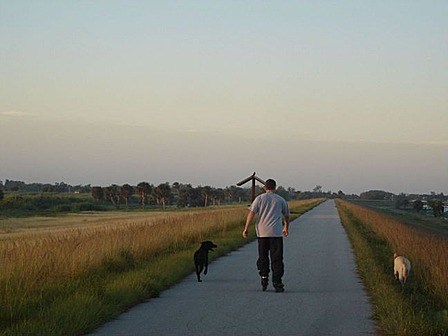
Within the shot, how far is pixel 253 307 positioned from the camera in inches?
424

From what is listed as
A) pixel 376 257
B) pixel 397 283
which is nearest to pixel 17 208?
pixel 376 257

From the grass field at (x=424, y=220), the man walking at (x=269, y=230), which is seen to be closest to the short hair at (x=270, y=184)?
the man walking at (x=269, y=230)

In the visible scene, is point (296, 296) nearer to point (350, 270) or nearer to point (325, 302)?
point (325, 302)

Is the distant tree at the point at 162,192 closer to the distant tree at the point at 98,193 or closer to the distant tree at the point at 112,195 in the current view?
the distant tree at the point at 112,195

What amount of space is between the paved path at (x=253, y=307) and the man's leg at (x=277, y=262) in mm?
229

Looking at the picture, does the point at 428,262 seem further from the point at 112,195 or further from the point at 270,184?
the point at 112,195

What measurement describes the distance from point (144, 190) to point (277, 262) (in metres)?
106

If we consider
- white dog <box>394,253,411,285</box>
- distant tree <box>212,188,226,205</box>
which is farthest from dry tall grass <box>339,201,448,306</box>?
distant tree <box>212,188,226,205</box>

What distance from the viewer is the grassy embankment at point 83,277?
9.06m

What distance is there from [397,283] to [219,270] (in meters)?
4.49

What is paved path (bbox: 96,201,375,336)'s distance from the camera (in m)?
9.03

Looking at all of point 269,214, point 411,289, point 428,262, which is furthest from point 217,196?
point 269,214

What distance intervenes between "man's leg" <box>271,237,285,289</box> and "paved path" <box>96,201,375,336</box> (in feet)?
0.75

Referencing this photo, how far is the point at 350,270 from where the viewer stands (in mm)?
16531
